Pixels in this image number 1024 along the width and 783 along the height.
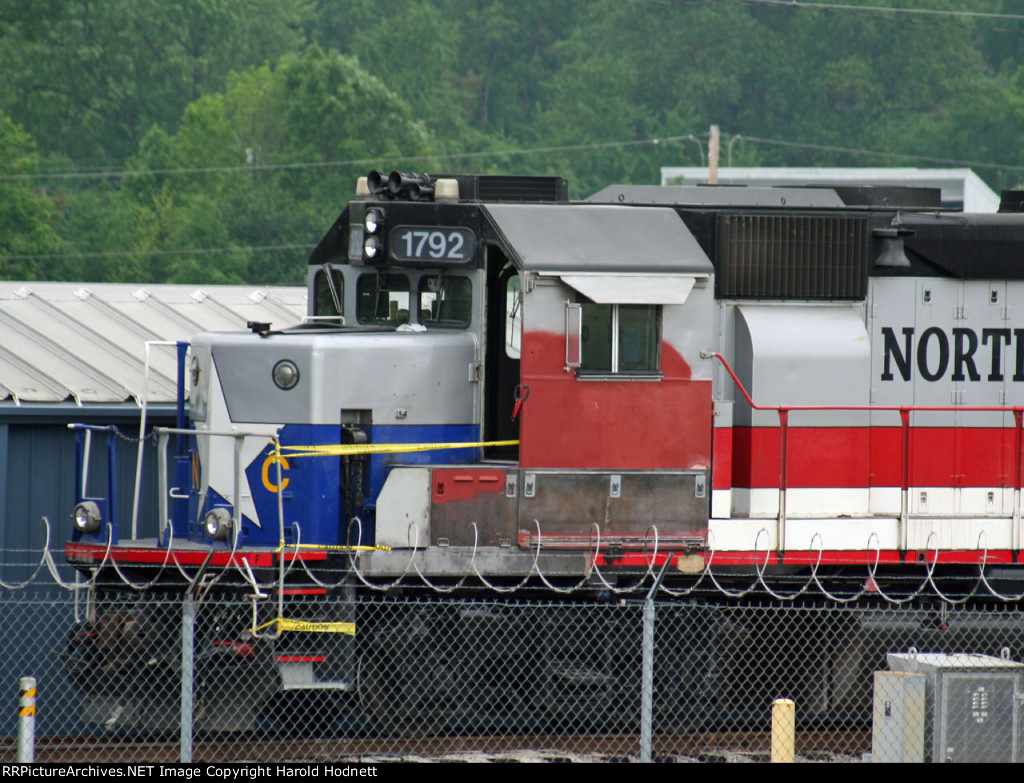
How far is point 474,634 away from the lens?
10.3 metres

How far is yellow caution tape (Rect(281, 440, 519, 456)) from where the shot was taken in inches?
391

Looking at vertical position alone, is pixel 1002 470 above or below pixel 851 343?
below

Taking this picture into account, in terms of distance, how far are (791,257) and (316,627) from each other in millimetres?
4462

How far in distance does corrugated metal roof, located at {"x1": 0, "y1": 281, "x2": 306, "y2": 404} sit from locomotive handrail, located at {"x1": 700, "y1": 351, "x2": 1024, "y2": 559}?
496 cm

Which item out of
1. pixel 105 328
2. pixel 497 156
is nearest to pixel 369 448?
pixel 105 328

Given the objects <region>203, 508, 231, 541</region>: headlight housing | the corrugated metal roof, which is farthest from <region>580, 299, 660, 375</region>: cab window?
the corrugated metal roof

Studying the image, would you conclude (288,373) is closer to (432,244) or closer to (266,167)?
(432,244)

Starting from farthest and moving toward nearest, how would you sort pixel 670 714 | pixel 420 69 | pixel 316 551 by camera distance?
pixel 420 69 → pixel 670 714 → pixel 316 551

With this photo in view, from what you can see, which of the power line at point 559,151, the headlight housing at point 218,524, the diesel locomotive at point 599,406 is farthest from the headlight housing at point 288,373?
the power line at point 559,151

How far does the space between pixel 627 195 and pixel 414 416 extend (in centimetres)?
256

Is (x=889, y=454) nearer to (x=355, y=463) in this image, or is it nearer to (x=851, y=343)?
(x=851, y=343)

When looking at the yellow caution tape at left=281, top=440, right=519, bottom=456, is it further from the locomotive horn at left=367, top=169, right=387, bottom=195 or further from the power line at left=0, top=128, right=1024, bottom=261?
the power line at left=0, top=128, right=1024, bottom=261

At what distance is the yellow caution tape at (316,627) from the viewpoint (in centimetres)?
966

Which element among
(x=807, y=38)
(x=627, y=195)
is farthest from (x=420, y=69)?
(x=627, y=195)
